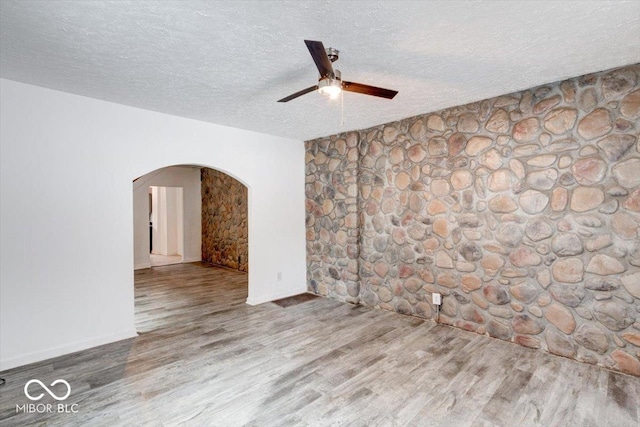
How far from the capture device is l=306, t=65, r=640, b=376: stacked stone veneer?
2.57 meters

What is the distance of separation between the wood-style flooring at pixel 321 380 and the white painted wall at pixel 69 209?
32 cm

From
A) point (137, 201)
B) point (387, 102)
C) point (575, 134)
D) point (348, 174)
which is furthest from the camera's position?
point (137, 201)

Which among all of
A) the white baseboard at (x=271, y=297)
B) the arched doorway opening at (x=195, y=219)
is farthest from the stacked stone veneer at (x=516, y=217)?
the arched doorway opening at (x=195, y=219)

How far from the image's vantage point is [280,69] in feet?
8.16

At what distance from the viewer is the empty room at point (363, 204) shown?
6.62 ft

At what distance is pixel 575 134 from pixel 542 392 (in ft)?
7.22

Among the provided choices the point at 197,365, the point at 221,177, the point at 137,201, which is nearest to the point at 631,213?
the point at 197,365

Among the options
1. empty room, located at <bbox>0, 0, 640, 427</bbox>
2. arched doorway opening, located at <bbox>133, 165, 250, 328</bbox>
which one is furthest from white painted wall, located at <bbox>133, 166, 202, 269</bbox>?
empty room, located at <bbox>0, 0, 640, 427</bbox>

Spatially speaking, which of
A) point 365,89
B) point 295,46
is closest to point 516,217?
point 365,89

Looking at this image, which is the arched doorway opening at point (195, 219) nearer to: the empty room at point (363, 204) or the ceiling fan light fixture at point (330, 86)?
the empty room at point (363, 204)

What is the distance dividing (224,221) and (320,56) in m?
6.23

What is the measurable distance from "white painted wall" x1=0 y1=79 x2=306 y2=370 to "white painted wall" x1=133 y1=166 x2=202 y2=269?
444 cm

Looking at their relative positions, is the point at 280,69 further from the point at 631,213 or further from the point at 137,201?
the point at 137,201

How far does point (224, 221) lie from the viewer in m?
7.49
